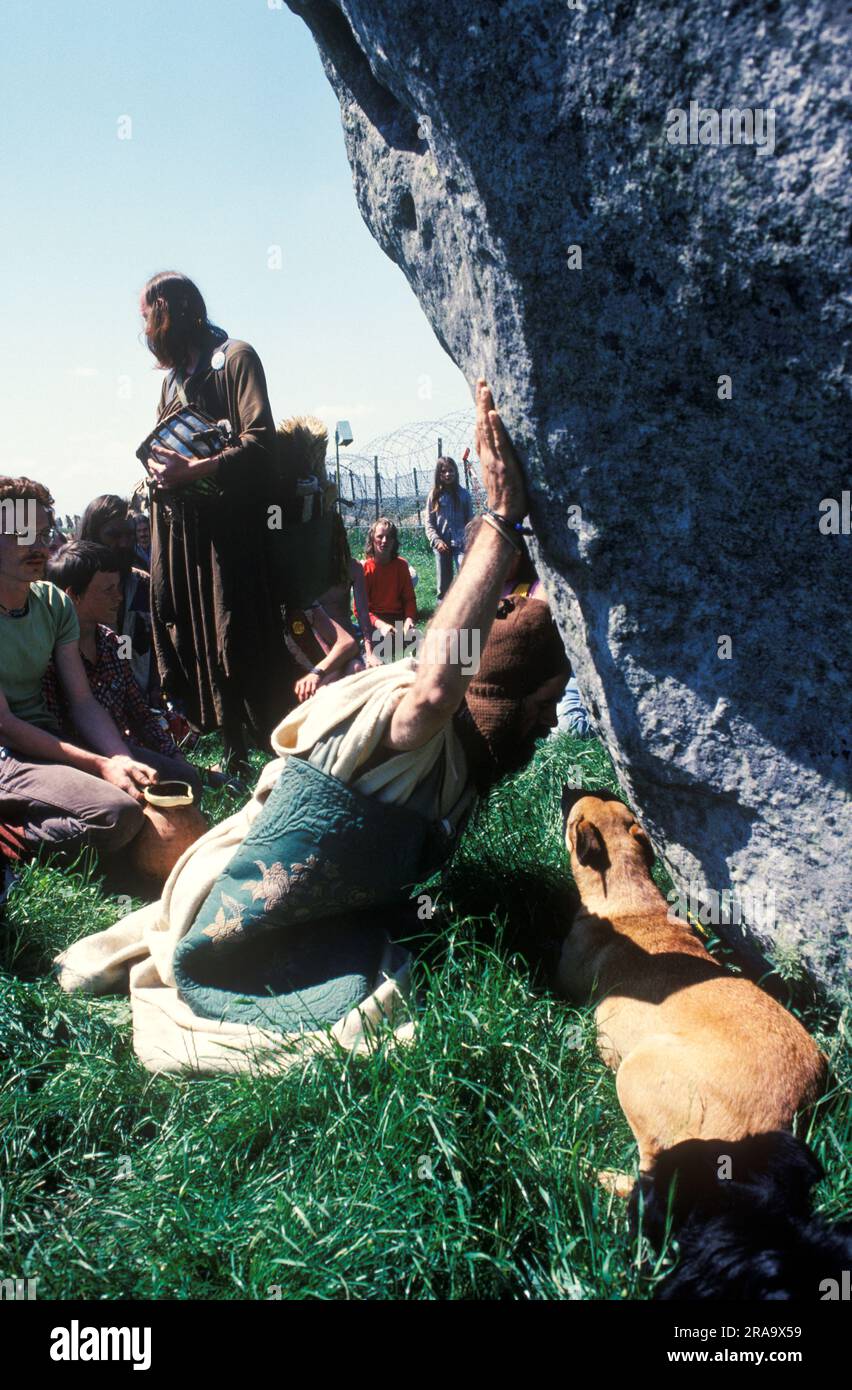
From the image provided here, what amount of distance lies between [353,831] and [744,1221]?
5.19 ft

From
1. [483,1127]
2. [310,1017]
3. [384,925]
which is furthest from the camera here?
[384,925]

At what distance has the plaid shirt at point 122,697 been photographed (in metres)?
5.66

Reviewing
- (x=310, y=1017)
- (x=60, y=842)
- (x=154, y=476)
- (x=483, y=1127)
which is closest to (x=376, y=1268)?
(x=483, y=1127)

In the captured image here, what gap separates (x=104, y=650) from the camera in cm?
576

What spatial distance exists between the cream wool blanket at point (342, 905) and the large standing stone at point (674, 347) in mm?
614

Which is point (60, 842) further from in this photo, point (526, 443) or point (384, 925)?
point (526, 443)

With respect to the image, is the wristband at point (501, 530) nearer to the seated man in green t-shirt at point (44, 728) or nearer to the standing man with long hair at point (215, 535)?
the seated man in green t-shirt at point (44, 728)

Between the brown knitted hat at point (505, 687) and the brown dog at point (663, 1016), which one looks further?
the brown knitted hat at point (505, 687)

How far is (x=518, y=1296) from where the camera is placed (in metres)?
2.42

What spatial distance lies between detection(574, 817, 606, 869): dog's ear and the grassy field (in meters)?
0.41

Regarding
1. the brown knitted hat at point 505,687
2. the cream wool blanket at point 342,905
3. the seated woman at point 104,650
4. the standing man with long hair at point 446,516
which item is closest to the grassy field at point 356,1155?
the cream wool blanket at point 342,905

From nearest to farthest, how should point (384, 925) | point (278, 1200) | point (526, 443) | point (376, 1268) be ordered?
point (376, 1268), point (278, 1200), point (526, 443), point (384, 925)

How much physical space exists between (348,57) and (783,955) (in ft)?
10.4

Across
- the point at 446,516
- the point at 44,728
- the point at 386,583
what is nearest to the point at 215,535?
the point at 44,728
